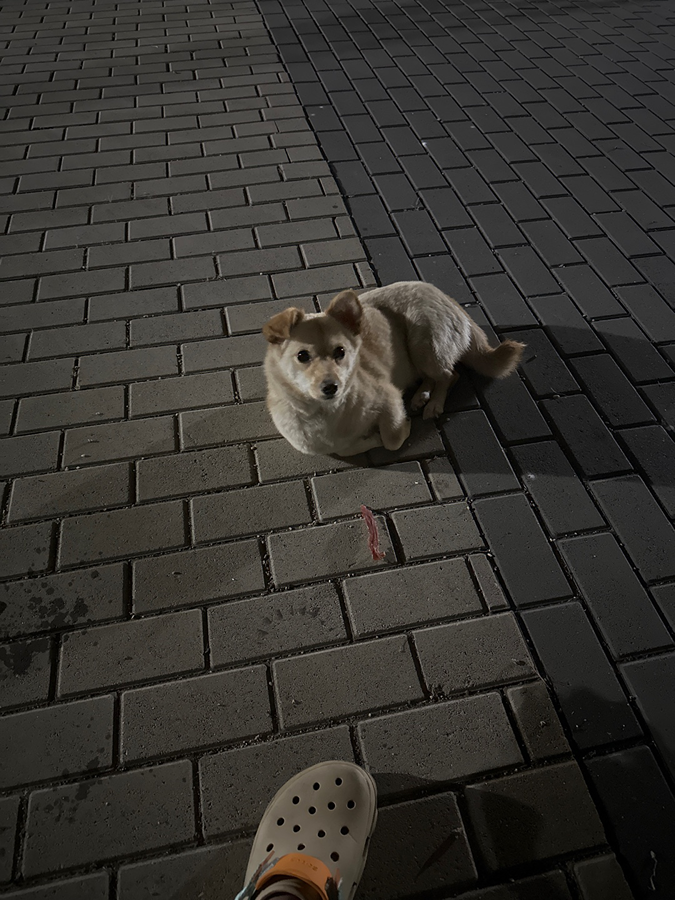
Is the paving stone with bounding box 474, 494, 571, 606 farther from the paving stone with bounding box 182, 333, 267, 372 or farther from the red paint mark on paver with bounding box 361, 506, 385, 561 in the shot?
the paving stone with bounding box 182, 333, 267, 372

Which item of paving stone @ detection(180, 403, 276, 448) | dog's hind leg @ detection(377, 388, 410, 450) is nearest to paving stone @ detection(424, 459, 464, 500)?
dog's hind leg @ detection(377, 388, 410, 450)

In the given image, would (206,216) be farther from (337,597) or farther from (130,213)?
(337,597)

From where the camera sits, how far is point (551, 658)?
204 centimetres

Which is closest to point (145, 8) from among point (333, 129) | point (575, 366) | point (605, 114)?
point (333, 129)

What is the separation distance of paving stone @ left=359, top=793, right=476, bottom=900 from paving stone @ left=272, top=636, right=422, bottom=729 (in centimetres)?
30

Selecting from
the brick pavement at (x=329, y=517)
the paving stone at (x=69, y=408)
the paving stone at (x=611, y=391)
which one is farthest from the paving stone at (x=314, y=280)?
the paving stone at (x=611, y=391)

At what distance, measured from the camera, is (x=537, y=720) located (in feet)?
6.26

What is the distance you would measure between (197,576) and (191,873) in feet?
2.97

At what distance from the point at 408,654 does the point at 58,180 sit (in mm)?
3904

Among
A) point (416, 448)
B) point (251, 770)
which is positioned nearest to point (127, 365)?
point (416, 448)

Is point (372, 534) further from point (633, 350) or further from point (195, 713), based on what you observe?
point (633, 350)

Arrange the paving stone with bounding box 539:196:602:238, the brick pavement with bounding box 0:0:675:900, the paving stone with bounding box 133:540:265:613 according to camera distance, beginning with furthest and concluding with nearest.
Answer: the paving stone with bounding box 539:196:602:238
the paving stone with bounding box 133:540:265:613
the brick pavement with bounding box 0:0:675:900

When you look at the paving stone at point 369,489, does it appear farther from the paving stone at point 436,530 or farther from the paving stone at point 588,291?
the paving stone at point 588,291

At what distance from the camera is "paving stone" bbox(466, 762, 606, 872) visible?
1688 millimetres
